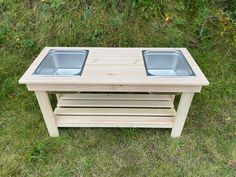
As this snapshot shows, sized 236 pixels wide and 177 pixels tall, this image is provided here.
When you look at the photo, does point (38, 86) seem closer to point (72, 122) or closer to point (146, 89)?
point (72, 122)

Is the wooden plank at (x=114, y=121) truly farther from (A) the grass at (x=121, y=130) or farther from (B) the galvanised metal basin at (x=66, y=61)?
(B) the galvanised metal basin at (x=66, y=61)

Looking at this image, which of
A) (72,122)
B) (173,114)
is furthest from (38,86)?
(173,114)

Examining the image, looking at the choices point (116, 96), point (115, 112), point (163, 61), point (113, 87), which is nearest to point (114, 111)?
point (115, 112)

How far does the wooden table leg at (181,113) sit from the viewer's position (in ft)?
4.59

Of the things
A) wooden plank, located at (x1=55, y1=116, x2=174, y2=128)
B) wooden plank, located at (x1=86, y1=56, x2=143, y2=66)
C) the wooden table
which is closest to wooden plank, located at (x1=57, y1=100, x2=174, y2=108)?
the wooden table

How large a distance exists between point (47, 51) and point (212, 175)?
131 centimetres

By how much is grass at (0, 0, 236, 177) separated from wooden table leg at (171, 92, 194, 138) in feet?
0.23

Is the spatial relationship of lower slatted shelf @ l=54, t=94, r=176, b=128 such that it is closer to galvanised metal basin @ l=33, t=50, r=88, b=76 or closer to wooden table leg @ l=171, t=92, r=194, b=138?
wooden table leg @ l=171, t=92, r=194, b=138

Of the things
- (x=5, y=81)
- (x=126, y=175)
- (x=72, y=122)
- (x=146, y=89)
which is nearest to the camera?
(x=146, y=89)

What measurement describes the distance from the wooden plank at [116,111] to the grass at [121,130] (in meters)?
0.16

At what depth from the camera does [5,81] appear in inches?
81.0

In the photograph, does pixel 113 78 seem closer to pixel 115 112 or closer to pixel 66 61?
pixel 115 112

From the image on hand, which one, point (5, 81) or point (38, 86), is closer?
point (38, 86)

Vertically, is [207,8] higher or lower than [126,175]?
higher
